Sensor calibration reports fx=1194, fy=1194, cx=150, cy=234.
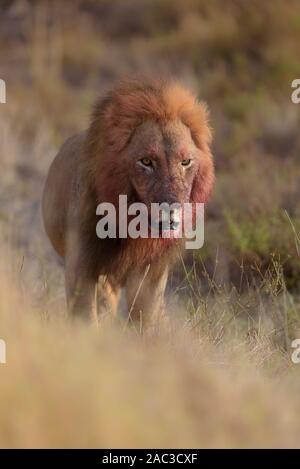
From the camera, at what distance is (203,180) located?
21.5 ft

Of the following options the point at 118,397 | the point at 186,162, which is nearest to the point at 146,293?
the point at 186,162

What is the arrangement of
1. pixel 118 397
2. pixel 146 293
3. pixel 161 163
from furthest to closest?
pixel 146 293, pixel 161 163, pixel 118 397

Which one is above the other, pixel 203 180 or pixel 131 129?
pixel 131 129

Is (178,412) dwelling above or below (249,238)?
below

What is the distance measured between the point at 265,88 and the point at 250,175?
4.37 metres

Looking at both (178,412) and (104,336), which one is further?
(104,336)

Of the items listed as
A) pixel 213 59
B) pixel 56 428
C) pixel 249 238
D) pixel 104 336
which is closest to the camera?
pixel 56 428

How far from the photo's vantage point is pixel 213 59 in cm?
1811

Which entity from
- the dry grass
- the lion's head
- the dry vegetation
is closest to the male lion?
the lion's head

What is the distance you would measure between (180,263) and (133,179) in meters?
1.92

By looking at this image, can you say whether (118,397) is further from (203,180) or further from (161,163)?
(203,180)

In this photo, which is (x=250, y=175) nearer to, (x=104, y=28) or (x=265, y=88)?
(x=265, y=88)
